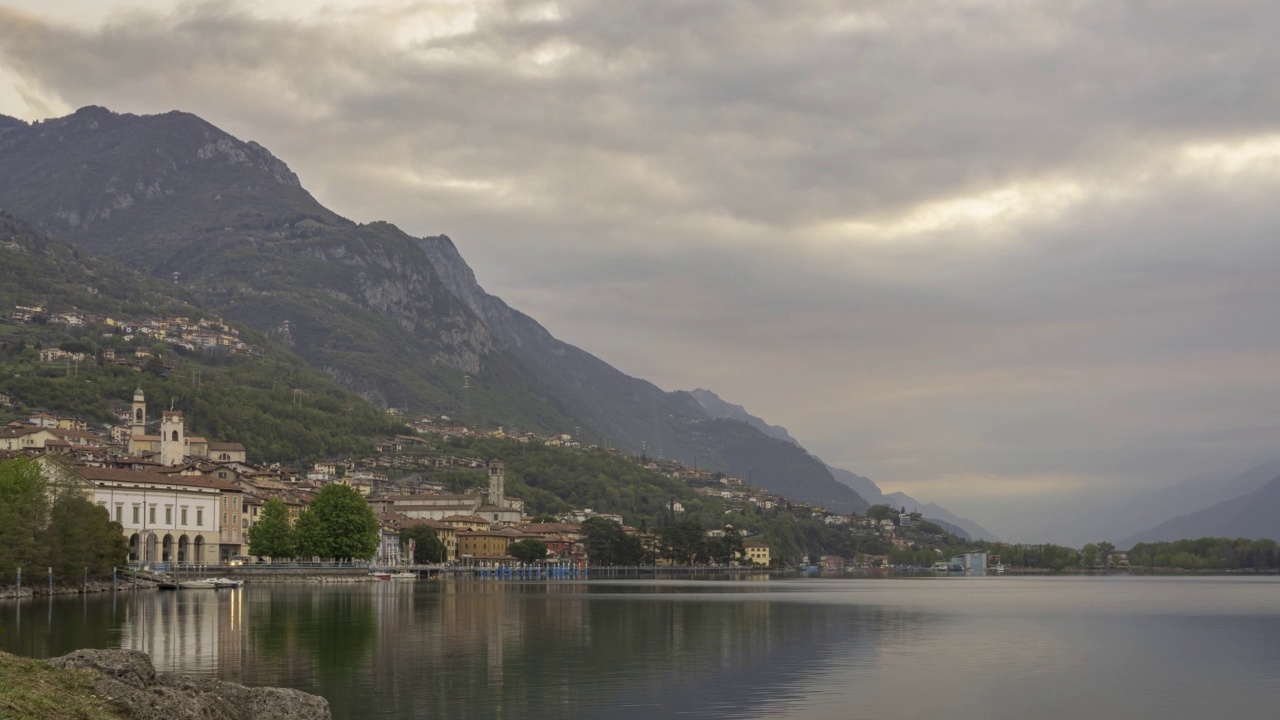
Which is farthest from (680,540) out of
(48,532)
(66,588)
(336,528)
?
(48,532)

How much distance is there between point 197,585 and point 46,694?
3049 inches

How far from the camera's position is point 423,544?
154125 millimetres

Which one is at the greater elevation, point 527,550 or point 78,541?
point 78,541

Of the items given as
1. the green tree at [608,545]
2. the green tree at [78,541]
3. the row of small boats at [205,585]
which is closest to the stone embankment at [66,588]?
the green tree at [78,541]

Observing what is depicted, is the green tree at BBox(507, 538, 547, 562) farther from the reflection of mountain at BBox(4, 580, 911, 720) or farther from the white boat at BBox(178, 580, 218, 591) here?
the reflection of mountain at BBox(4, 580, 911, 720)

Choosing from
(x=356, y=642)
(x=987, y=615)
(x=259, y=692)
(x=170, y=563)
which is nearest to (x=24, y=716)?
(x=259, y=692)

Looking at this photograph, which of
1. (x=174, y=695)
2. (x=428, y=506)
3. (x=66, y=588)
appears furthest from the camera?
(x=428, y=506)

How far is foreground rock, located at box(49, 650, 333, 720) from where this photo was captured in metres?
17.7

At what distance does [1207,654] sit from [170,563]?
82.5m

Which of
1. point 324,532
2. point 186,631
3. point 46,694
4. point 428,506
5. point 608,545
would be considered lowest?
point 608,545

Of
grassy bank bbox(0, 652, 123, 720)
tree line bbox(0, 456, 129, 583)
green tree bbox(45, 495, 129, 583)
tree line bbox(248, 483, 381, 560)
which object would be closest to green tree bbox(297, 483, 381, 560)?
tree line bbox(248, 483, 381, 560)

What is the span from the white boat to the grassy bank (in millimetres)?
74393

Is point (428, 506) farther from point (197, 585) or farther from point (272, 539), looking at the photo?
point (197, 585)

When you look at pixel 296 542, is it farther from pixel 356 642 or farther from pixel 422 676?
pixel 422 676
